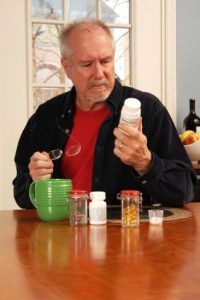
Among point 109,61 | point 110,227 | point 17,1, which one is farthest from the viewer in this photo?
point 17,1

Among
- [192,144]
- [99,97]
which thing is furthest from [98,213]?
[192,144]

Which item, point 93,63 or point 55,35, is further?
point 55,35

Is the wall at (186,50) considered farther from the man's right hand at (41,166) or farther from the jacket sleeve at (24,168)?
the man's right hand at (41,166)

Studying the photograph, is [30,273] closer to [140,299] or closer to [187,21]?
[140,299]

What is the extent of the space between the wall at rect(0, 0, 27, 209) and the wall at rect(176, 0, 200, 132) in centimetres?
85

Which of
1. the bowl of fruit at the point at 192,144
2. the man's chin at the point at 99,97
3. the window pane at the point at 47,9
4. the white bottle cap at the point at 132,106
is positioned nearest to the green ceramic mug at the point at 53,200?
the white bottle cap at the point at 132,106

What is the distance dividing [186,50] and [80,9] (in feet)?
2.03

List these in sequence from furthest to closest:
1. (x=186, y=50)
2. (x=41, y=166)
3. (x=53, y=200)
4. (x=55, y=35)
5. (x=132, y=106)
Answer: (x=186, y=50) < (x=55, y=35) < (x=41, y=166) < (x=53, y=200) < (x=132, y=106)

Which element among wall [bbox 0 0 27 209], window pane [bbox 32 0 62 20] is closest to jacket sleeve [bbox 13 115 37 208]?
wall [bbox 0 0 27 209]

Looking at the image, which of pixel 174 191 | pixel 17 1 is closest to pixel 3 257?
pixel 174 191

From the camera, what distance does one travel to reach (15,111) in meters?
2.67

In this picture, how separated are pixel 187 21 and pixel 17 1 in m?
0.93

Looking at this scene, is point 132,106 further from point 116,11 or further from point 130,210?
point 116,11

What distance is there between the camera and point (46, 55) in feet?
9.05
